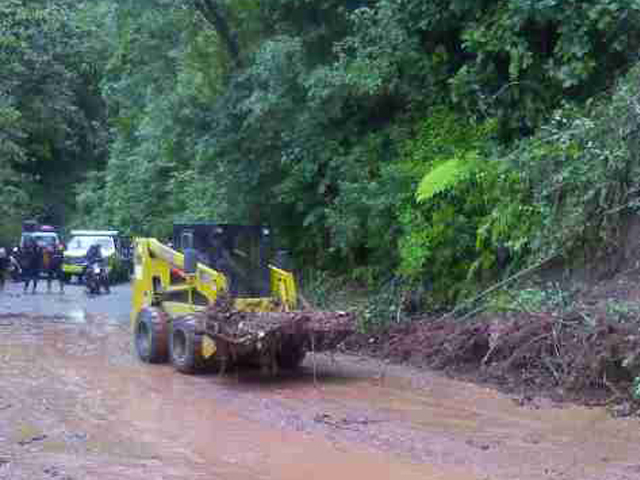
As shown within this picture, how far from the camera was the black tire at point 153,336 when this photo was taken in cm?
1659

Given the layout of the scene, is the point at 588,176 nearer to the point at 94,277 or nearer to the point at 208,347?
the point at 208,347

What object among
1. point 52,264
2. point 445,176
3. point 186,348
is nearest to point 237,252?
point 186,348

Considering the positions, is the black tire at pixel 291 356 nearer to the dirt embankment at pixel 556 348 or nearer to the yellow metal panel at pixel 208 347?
the yellow metal panel at pixel 208 347

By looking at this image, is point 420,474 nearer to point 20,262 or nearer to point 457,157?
point 457,157

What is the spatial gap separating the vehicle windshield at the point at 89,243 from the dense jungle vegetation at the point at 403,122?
10.9 metres

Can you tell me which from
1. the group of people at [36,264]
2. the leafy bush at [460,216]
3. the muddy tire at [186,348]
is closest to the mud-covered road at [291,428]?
the muddy tire at [186,348]

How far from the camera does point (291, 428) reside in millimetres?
11875

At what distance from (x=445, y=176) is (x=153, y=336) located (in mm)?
5587

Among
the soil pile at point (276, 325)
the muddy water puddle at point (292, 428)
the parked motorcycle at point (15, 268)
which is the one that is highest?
the parked motorcycle at point (15, 268)

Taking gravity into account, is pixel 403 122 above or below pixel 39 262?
above

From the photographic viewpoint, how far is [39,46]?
4516 cm

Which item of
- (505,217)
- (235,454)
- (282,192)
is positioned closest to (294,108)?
(282,192)

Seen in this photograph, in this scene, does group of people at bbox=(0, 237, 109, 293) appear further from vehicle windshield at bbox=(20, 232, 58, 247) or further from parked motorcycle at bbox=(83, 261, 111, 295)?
vehicle windshield at bbox=(20, 232, 58, 247)

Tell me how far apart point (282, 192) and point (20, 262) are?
1560 cm
